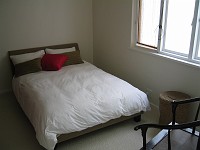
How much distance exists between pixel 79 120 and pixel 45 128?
1.29ft

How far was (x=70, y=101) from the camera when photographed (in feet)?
8.64

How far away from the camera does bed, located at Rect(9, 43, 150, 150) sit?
2.42 m

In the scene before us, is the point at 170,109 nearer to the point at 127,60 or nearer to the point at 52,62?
the point at 127,60

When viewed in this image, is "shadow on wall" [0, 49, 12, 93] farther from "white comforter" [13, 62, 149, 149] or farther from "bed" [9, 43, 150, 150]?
"white comforter" [13, 62, 149, 149]

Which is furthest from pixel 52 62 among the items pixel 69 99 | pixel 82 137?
pixel 82 137

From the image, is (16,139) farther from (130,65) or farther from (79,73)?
(130,65)

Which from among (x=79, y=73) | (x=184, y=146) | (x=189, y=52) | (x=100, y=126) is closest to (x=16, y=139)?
(x=100, y=126)

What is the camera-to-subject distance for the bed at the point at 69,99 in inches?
95.3

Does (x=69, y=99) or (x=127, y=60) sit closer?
(x=69, y=99)

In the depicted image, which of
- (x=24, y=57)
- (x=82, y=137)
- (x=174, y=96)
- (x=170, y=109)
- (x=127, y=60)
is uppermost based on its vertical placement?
(x=24, y=57)

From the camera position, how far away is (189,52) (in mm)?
2885

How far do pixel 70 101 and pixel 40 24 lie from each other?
2027 mm

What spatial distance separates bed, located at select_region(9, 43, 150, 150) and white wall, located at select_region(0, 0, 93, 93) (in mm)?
281

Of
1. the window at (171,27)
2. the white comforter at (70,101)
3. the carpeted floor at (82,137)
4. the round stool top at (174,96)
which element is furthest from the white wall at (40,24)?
the round stool top at (174,96)
